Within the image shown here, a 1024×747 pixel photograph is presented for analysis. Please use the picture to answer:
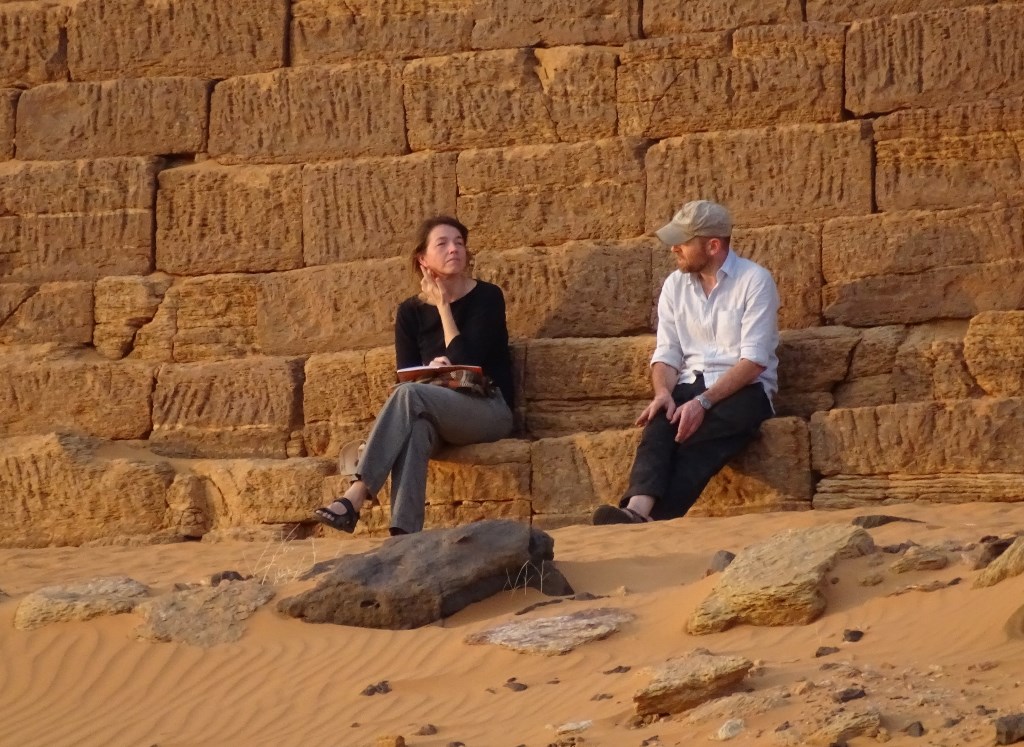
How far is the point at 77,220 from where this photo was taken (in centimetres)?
1114

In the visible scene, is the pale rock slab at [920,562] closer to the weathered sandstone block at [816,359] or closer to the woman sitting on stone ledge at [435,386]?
the woman sitting on stone ledge at [435,386]

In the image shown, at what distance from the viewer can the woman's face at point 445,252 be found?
9531 mm

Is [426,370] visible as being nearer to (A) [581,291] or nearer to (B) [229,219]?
(A) [581,291]

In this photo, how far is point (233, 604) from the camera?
730cm

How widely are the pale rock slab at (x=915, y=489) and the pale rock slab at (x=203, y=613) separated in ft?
10.00

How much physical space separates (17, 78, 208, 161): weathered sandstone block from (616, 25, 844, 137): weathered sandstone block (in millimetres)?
2802

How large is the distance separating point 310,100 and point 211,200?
2.90 feet

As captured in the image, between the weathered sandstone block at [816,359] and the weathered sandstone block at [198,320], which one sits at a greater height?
the weathered sandstone block at [198,320]

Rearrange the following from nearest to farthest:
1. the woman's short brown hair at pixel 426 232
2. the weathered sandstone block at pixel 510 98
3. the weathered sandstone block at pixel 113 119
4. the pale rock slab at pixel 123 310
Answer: the woman's short brown hair at pixel 426 232 < the weathered sandstone block at pixel 510 98 < the pale rock slab at pixel 123 310 < the weathered sandstone block at pixel 113 119

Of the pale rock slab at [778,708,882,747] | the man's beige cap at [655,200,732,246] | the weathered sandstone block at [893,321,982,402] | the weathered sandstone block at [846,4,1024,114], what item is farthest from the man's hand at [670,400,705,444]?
the pale rock slab at [778,708,882,747]

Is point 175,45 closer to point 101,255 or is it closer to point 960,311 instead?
point 101,255

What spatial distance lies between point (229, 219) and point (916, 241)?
4.20 m

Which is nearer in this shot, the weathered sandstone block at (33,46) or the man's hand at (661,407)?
the man's hand at (661,407)

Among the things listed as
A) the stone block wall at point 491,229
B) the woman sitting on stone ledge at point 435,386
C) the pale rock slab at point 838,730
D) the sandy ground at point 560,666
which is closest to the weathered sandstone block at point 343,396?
the stone block wall at point 491,229
